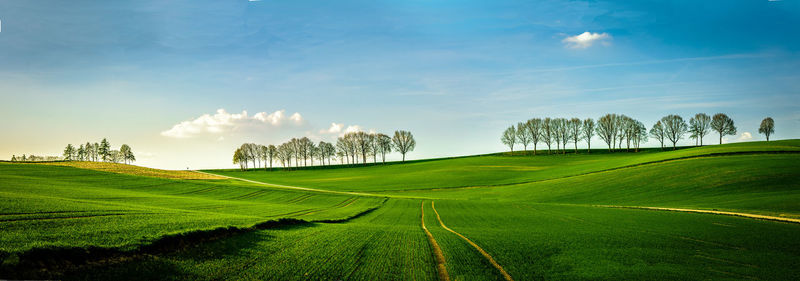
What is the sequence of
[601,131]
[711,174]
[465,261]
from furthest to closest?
1. [601,131]
2. [711,174]
3. [465,261]

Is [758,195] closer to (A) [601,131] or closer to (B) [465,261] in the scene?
(B) [465,261]

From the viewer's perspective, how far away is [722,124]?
10250 centimetres

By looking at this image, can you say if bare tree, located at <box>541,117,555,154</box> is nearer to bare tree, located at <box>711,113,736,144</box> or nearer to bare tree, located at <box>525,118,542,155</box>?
bare tree, located at <box>525,118,542,155</box>

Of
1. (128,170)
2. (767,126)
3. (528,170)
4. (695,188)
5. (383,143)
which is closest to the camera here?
(695,188)

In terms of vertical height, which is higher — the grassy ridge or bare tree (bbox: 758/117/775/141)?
bare tree (bbox: 758/117/775/141)

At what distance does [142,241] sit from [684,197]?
41.8 meters

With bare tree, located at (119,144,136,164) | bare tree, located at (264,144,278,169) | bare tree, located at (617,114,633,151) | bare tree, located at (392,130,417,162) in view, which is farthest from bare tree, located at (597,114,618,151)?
bare tree, located at (119,144,136,164)

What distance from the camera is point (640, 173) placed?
45531 millimetres

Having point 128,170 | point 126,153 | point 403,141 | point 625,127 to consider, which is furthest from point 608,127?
point 126,153

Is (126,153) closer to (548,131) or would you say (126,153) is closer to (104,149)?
(104,149)

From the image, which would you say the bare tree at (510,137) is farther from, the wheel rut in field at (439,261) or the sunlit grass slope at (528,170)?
the wheel rut in field at (439,261)

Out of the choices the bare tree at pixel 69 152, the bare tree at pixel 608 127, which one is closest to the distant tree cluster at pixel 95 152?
the bare tree at pixel 69 152

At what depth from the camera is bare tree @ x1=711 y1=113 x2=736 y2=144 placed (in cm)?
10212

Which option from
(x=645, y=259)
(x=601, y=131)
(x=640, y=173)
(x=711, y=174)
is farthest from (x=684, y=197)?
(x=601, y=131)
